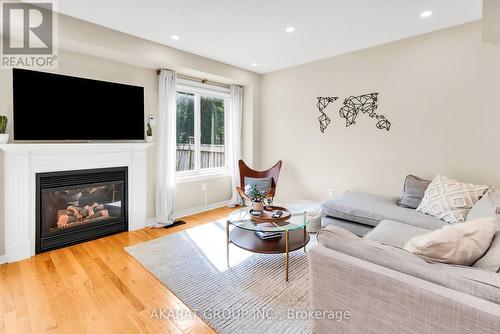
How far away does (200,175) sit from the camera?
15.7 feet

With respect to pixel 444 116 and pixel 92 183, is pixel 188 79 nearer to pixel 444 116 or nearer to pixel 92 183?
pixel 92 183

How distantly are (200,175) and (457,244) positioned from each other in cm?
403

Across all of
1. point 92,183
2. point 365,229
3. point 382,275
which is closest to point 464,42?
point 365,229

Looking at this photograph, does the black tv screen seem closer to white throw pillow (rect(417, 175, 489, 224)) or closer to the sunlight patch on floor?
the sunlight patch on floor

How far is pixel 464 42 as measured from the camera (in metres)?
2.99

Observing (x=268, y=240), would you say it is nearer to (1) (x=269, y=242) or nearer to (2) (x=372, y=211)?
(1) (x=269, y=242)

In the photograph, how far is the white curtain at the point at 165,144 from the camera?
3.98m

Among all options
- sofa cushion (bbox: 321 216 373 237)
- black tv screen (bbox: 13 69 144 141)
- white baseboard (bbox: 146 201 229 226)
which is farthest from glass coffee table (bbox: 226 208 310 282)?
black tv screen (bbox: 13 69 144 141)

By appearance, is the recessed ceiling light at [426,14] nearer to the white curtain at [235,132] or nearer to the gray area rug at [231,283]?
the gray area rug at [231,283]

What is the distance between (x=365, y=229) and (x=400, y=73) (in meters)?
2.16

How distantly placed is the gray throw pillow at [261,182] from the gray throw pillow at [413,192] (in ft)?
6.59

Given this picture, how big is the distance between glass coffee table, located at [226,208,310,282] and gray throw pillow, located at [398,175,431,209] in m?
1.32

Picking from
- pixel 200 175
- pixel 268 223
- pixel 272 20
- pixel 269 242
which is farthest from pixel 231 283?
pixel 272 20

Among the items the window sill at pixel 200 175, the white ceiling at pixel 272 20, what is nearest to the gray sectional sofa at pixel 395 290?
the white ceiling at pixel 272 20
